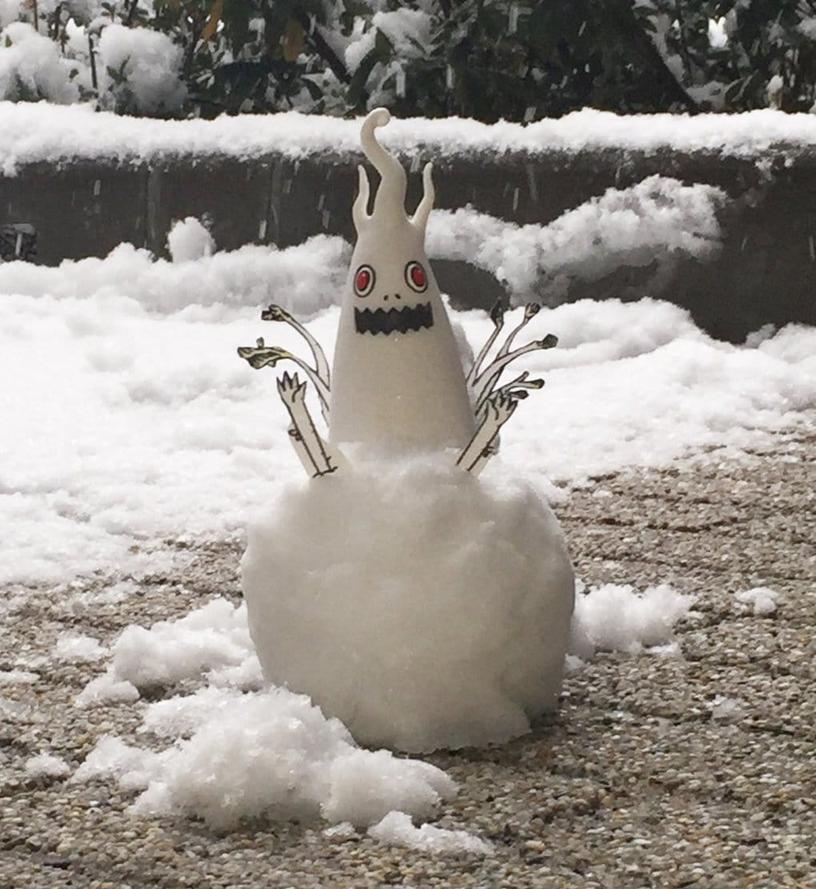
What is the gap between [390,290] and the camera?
1839 millimetres

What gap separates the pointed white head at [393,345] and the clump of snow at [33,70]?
5225 millimetres

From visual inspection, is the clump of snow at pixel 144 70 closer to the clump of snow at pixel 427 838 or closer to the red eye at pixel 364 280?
the red eye at pixel 364 280

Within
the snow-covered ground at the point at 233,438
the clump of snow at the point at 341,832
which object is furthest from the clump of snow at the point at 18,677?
the clump of snow at the point at 341,832

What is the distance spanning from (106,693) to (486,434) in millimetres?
660

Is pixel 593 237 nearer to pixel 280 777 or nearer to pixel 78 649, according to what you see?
pixel 78 649

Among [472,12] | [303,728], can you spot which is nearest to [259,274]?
[472,12]

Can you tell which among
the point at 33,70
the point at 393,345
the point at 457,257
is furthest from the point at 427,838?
the point at 33,70

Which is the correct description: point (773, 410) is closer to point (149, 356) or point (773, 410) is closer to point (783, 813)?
point (149, 356)

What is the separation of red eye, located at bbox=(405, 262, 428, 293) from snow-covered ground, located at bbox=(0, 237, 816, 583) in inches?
41.5

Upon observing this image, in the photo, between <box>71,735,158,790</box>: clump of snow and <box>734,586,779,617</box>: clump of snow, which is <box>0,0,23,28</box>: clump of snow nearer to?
<box>734,586,779,617</box>: clump of snow

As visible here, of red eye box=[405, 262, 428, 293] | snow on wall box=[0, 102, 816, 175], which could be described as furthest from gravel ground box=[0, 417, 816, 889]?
snow on wall box=[0, 102, 816, 175]

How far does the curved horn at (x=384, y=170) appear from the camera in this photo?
6.12ft

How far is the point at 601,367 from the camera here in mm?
4164

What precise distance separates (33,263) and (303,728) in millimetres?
4417
